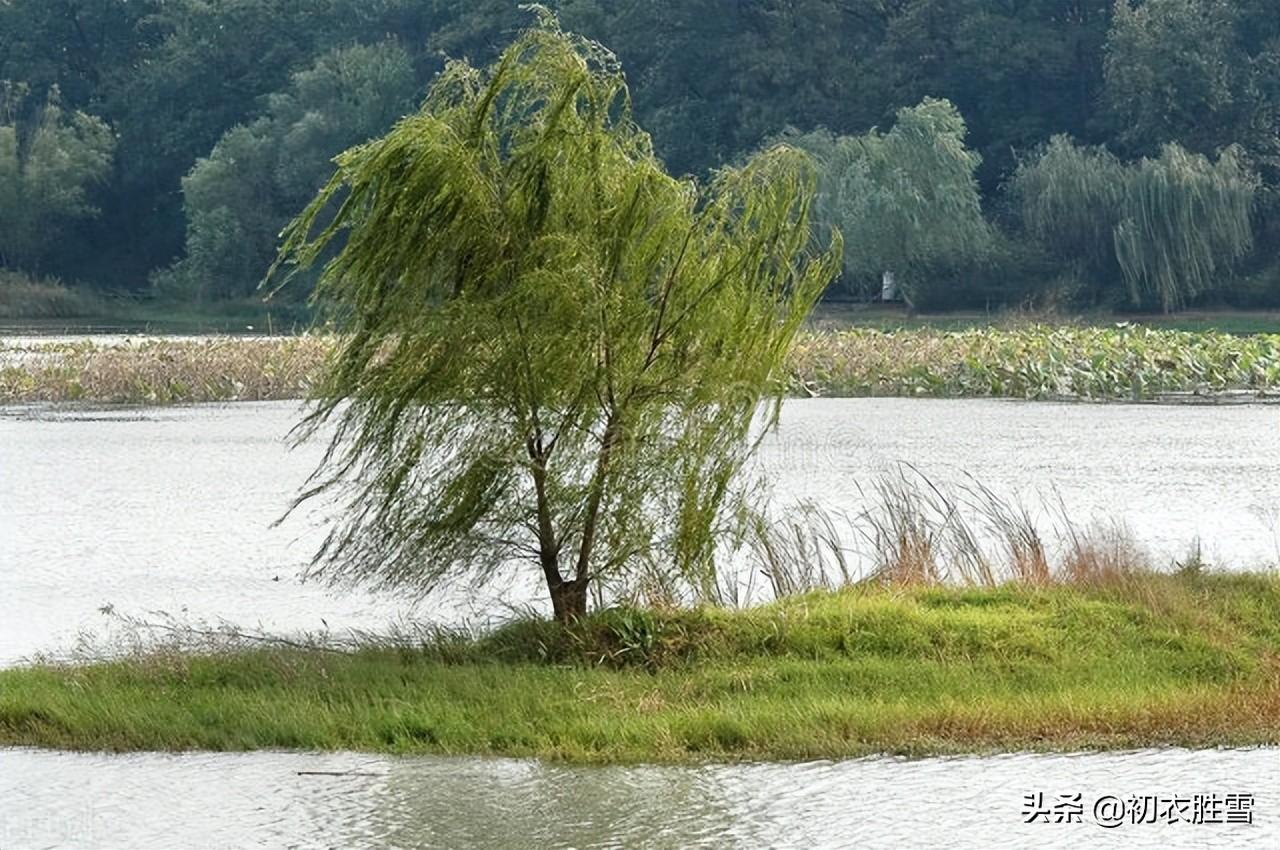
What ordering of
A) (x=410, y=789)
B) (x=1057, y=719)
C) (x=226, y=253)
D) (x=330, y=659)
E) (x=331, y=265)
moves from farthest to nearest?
(x=226, y=253) → (x=331, y=265) → (x=330, y=659) → (x=1057, y=719) → (x=410, y=789)

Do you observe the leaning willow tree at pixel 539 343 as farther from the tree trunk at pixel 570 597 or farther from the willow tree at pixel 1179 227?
the willow tree at pixel 1179 227

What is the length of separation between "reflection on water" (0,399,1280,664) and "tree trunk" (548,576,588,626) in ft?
7.66

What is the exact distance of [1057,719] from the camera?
409 inches

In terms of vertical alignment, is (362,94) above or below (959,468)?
above

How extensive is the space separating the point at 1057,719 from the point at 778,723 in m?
1.46

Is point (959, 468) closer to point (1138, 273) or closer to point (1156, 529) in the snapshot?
point (1156, 529)

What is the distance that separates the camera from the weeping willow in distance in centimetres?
5962

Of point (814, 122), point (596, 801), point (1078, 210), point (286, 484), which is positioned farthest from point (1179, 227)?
point (596, 801)

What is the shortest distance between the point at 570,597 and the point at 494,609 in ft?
10.2

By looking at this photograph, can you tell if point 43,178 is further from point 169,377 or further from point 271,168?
point 169,377

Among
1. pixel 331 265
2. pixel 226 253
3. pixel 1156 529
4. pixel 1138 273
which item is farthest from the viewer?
pixel 226 253

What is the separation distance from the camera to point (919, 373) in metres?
39.0

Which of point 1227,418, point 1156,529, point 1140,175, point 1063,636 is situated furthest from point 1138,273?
point 1063,636

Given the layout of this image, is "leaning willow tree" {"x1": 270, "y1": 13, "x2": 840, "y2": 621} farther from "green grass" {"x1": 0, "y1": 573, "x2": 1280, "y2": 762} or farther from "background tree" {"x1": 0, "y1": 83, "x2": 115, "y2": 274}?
"background tree" {"x1": 0, "y1": 83, "x2": 115, "y2": 274}
